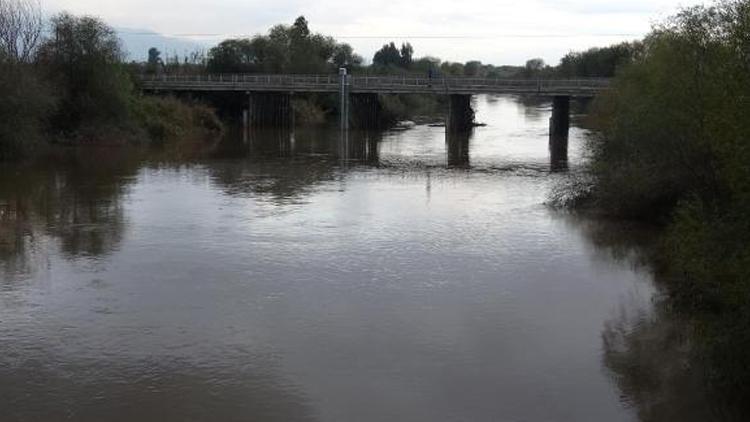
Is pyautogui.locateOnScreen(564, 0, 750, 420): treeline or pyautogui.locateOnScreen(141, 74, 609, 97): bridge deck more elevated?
pyautogui.locateOnScreen(141, 74, 609, 97): bridge deck

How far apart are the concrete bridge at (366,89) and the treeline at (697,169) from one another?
1129 inches

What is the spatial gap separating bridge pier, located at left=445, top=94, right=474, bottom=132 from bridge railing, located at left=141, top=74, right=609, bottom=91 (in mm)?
1866

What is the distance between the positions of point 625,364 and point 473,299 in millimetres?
4001

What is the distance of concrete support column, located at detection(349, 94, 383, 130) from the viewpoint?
75.0 meters

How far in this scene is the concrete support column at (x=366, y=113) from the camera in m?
75.0

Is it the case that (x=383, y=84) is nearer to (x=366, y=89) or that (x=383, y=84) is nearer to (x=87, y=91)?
(x=366, y=89)

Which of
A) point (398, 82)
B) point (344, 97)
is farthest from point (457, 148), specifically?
point (344, 97)

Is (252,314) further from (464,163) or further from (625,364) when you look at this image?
(464,163)

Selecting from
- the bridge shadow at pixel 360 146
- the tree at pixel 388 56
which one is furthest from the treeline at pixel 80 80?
the tree at pixel 388 56

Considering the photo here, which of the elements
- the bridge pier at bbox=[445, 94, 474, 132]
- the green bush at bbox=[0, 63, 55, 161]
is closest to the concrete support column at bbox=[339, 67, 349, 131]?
the bridge pier at bbox=[445, 94, 474, 132]

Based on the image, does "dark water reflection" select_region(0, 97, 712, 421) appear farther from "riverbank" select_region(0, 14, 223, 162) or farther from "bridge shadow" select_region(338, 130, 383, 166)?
"riverbank" select_region(0, 14, 223, 162)

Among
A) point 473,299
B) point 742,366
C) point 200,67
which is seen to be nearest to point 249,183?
point 473,299

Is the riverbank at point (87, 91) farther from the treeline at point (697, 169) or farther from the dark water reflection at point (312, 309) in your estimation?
the treeline at point (697, 169)

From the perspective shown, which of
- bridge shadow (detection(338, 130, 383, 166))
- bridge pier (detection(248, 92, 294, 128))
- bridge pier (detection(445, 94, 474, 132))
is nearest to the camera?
bridge shadow (detection(338, 130, 383, 166))
